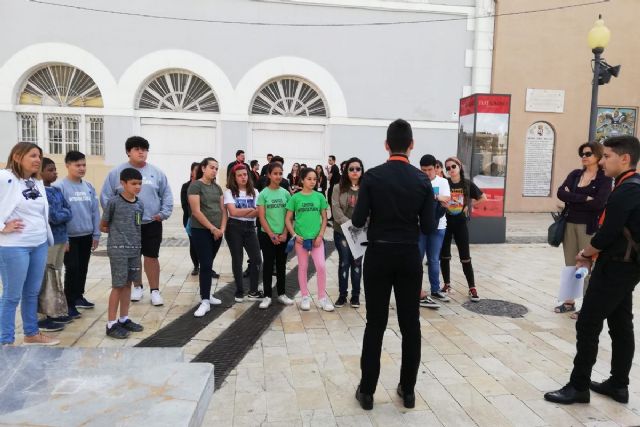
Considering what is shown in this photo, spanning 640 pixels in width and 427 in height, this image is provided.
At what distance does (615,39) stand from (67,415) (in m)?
19.3

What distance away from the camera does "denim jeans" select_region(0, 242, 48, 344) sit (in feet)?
Answer: 13.0

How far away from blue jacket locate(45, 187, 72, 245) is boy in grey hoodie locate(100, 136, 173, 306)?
500 mm

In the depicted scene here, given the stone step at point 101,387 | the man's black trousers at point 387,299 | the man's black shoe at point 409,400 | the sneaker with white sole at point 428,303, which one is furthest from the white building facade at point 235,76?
the stone step at point 101,387

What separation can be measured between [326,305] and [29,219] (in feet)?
10.6

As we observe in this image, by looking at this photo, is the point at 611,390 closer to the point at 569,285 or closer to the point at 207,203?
the point at 569,285

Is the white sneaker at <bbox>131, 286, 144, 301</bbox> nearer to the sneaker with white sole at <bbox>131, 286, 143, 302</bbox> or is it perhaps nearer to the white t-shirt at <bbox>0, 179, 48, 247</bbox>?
the sneaker with white sole at <bbox>131, 286, 143, 302</bbox>

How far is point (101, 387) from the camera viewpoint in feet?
7.75

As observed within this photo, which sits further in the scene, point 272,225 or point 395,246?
point 272,225

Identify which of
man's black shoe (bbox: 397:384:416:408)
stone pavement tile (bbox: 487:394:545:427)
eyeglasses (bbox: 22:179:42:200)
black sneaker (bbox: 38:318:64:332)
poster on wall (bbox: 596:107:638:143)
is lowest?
black sneaker (bbox: 38:318:64:332)

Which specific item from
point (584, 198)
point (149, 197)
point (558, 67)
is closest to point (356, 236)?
point (149, 197)

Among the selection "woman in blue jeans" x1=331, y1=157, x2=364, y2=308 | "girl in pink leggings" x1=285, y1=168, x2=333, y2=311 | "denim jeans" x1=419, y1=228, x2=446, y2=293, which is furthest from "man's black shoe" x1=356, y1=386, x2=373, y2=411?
"denim jeans" x1=419, y1=228, x2=446, y2=293

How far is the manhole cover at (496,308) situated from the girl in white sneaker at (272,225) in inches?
90.3

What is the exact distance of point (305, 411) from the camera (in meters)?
3.31

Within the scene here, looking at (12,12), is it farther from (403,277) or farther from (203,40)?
(403,277)
